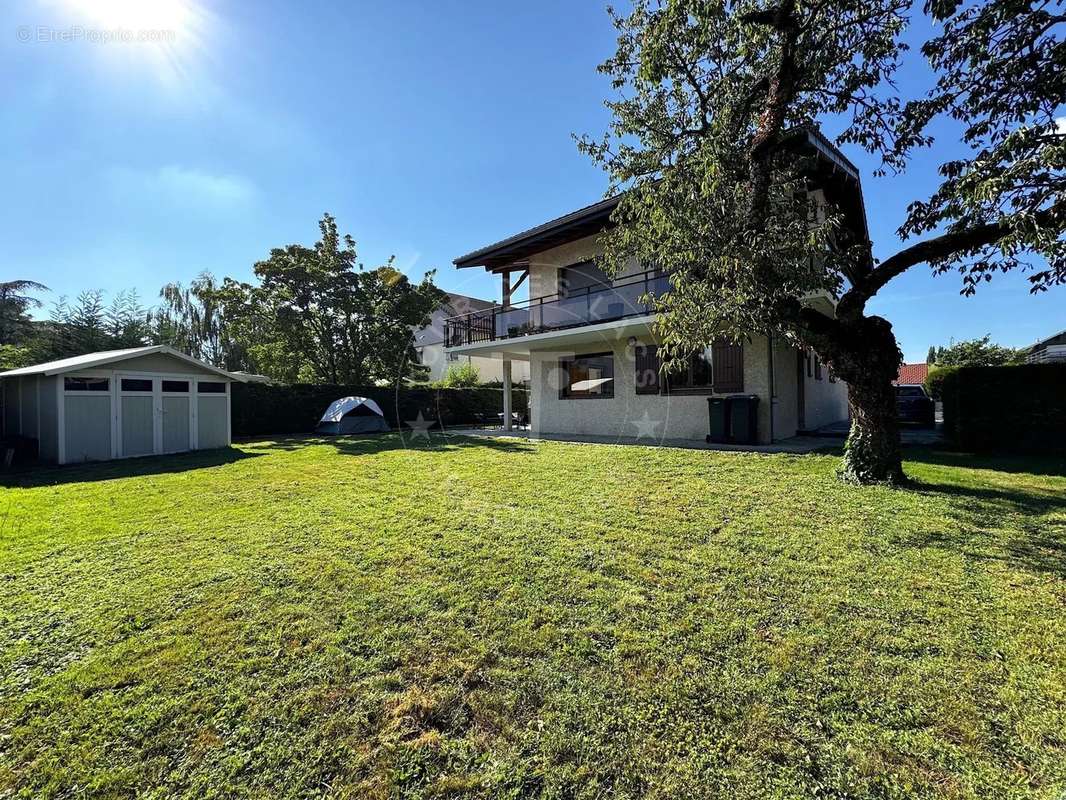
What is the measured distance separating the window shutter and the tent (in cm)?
1028

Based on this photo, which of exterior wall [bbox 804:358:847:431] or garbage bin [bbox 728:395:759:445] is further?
exterior wall [bbox 804:358:847:431]

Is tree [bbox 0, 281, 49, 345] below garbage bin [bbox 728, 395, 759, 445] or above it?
above

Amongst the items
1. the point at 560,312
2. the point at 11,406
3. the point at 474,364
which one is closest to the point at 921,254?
the point at 560,312

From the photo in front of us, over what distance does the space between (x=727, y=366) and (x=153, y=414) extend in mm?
15414

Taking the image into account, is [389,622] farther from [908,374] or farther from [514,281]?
[908,374]

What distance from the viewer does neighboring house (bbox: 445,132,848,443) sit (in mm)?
Answer: 10508

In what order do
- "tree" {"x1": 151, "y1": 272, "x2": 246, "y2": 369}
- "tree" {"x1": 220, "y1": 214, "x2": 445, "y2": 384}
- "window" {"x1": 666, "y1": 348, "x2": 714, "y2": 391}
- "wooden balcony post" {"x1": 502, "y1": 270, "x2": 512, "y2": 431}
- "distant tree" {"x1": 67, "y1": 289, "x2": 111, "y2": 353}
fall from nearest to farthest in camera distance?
"window" {"x1": 666, "y1": 348, "x2": 714, "y2": 391} < "wooden balcony post" {"x1": 502, "y1": 270, "x2": 512, "y2": 431} < "tree" {"x1": 220, "y1": 214, "x2": 445, "y2": 384} < "distant tree" {"x1": 67, "y1": 289, "x2": 111, "y2": 353} < "tree" {"x1": 151, "y1": 272, "x2": 246, "y2": 369}

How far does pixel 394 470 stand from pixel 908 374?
158 feet

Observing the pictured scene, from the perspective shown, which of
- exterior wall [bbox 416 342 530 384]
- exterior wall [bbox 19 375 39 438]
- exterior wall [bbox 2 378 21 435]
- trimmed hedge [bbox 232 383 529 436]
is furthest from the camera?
exterior wall [bbox 416 342 530 384]

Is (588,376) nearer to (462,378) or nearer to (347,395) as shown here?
(347,395)

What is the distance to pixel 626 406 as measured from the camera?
42.0 feet

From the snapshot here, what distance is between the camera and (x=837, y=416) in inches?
712

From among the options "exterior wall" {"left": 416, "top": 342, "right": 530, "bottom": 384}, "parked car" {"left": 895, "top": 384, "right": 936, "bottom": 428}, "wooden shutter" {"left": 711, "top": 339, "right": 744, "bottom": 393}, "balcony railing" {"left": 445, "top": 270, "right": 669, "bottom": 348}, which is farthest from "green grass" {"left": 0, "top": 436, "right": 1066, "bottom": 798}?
"exterior wall" {"left": 416, "top": 342, "right": 530, "bottom": 384}

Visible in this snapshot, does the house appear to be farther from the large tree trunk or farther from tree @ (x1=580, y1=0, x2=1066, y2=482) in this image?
the large tree trunk
